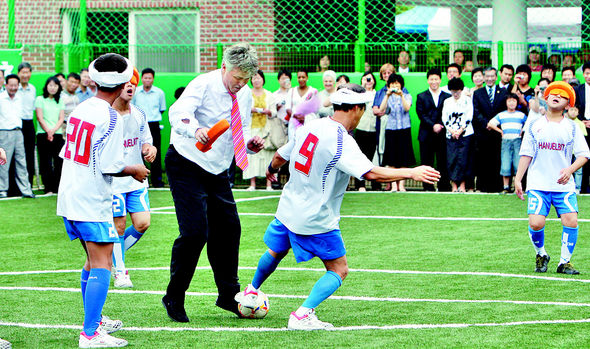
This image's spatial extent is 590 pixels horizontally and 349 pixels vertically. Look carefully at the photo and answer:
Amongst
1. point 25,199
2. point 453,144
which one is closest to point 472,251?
point 453,144

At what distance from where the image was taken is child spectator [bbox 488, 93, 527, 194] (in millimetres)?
15328

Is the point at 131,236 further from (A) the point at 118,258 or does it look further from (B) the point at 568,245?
(B) the point at 568,245

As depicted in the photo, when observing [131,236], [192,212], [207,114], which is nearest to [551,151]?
[207,114]

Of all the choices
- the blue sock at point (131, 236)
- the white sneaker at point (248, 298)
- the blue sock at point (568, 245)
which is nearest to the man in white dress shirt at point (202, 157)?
the white sneaker at point (248, 298)

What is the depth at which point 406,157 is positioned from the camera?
15945 mm

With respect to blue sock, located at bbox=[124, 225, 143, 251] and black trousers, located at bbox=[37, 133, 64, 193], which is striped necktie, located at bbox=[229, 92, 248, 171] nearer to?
blue sock, located at bbox=[124, 225, 143, 251]

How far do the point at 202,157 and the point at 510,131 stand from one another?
9.46 metres

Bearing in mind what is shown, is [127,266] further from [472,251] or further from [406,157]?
[406,157]

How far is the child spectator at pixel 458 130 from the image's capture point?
15.4 meters

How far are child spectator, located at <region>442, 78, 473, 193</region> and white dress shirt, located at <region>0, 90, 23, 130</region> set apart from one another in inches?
273

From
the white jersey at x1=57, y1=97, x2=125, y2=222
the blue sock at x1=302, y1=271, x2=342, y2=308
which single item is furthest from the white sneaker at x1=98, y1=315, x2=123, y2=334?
the blue sock at x1=302, y1=271, x2=342, y2=308

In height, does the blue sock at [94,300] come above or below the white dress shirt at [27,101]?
below

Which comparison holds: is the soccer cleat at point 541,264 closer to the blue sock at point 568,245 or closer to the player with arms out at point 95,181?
the blue sock at point 568,245

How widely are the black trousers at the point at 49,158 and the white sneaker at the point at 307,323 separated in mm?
10324
